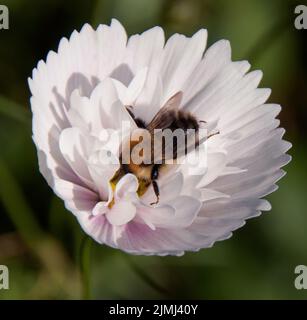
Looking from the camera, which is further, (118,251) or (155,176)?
(118,251)

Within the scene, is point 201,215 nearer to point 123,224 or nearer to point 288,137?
point 123,224

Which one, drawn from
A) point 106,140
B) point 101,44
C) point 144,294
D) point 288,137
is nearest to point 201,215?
point 106,140

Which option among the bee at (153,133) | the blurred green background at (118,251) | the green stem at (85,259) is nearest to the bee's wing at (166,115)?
the bee at (153,133)

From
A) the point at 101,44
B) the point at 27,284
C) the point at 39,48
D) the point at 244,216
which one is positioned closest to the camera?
the point at 244,216

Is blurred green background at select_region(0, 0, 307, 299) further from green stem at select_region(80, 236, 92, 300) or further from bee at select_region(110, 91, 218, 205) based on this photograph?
bee at select_region(110, 91, 218, 205)

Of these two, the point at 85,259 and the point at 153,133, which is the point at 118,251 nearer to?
the point at 85,259

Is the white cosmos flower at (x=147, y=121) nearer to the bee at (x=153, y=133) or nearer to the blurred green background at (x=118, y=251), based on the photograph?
the bee at (x=153, y=133)

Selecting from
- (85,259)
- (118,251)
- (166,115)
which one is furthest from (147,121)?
(118,251)

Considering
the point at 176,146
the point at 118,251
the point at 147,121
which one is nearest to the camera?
the point at 176,146
